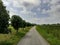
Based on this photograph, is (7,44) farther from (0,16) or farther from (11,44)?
(0,16)

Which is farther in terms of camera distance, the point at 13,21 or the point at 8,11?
the point at 13,21

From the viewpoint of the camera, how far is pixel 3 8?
94.7 ft

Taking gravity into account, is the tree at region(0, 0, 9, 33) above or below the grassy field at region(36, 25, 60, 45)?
above

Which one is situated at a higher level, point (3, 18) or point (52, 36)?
point (3, 18)

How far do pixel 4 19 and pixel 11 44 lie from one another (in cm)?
391

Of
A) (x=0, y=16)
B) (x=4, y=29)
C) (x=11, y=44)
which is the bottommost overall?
(x=11, y=44)

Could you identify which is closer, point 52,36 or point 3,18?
point 3,18

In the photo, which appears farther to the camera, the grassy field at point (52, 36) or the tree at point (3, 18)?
the grassy field at point (52, 36)

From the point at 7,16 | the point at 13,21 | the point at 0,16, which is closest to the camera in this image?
the point at 0,16

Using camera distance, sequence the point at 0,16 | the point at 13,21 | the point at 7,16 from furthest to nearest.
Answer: the point at 13,21
the point at 7,16
the point at 0,16

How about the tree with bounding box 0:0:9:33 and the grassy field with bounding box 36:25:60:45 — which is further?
the grassy field with bounding box 36:25:60:45

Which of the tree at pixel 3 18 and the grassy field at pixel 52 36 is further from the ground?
the tree at pixel 3 18

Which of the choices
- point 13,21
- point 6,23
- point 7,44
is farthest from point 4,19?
point 13,21

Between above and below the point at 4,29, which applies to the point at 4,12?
above
